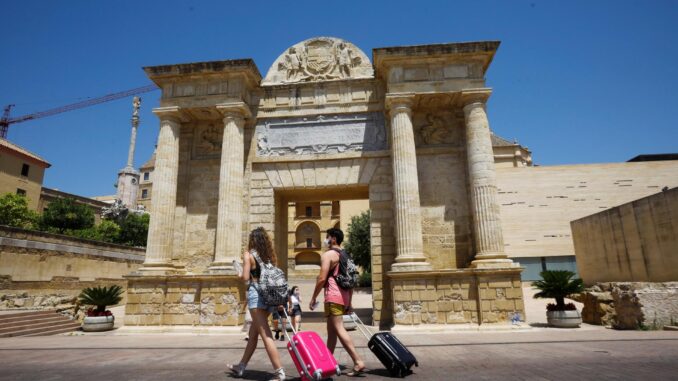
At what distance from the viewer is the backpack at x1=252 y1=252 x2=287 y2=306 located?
4.81 meters

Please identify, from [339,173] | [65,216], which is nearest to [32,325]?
[339,173]

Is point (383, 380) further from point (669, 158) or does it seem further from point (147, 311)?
point (669, 158)

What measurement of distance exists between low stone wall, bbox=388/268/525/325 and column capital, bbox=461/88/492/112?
534 cm

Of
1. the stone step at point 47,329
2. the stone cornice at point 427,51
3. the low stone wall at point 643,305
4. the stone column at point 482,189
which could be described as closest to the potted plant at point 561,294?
the low stone wall at point 643,305

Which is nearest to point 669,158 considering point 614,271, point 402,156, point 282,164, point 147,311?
point 614,271

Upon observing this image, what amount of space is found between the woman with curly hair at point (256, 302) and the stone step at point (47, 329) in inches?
384

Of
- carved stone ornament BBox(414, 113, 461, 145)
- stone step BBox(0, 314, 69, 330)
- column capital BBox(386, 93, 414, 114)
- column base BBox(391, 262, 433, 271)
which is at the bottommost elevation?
stone step BBox(0, 314, 69, 330)

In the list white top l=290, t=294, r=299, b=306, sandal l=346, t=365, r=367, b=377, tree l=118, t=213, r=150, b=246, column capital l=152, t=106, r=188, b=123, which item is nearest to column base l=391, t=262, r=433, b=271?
white top l=290, t=294, r=299, b=306

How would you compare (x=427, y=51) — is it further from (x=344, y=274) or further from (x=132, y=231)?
(x=132, y=231)

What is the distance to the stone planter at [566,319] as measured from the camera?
1046cm

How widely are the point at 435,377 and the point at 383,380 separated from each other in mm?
688

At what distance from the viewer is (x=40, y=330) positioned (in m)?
11.6

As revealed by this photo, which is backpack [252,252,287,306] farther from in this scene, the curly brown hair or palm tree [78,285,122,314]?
palm tree [78,285,122,314]

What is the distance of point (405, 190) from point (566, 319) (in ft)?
18.6
